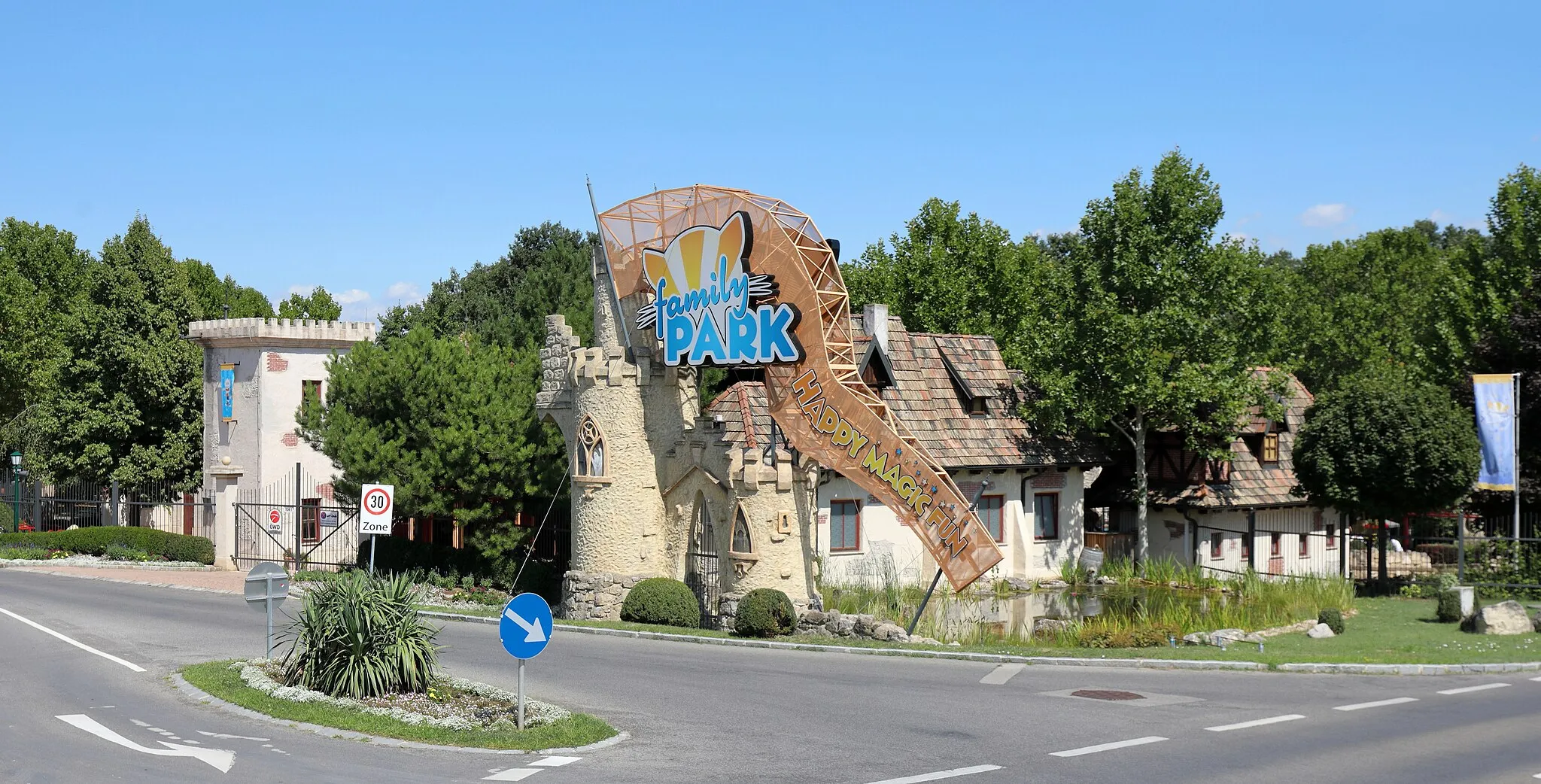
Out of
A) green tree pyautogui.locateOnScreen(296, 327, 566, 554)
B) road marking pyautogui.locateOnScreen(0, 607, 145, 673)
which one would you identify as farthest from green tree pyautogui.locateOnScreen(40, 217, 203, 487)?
road marking pyautogui.locateOnScreen(0, 607, 145, 673)

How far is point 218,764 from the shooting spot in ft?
48.5

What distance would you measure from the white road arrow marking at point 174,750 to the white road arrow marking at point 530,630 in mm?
3359

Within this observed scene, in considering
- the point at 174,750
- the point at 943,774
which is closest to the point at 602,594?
the point at 174,750

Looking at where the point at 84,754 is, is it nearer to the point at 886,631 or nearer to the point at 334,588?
the point at 334,588

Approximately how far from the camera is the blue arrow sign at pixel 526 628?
623 inches

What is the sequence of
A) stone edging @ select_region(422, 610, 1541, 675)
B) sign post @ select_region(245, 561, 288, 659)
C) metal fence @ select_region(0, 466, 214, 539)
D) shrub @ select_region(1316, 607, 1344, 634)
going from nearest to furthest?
sign post @ select_region(245, 561, 288, 659) → stone edging @ select_region(422, 610, 1541, 675) → shrub @ select_region(1316, 607, 1344, 634) → metal fence @ select_region(0, 466, 214, 539)

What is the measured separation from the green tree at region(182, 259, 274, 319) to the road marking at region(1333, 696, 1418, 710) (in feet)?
222

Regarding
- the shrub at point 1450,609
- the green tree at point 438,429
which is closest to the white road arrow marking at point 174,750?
the green tree at point 438,429

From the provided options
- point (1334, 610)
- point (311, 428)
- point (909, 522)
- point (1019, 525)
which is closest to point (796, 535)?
point (909, 522)

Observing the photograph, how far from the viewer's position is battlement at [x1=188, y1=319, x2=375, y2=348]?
44.4 meters

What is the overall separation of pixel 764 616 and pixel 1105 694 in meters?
8.44

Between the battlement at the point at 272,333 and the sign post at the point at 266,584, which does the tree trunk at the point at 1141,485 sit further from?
the sign post at the point at 266,584

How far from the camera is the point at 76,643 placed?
2522 centimetres

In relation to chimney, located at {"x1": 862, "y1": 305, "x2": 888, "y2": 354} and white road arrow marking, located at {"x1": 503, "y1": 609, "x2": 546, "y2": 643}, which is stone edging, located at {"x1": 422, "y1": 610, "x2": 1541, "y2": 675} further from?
chimney, located at {"x1": 862, "y1": 305, "x2": 888, "y2": 354}
